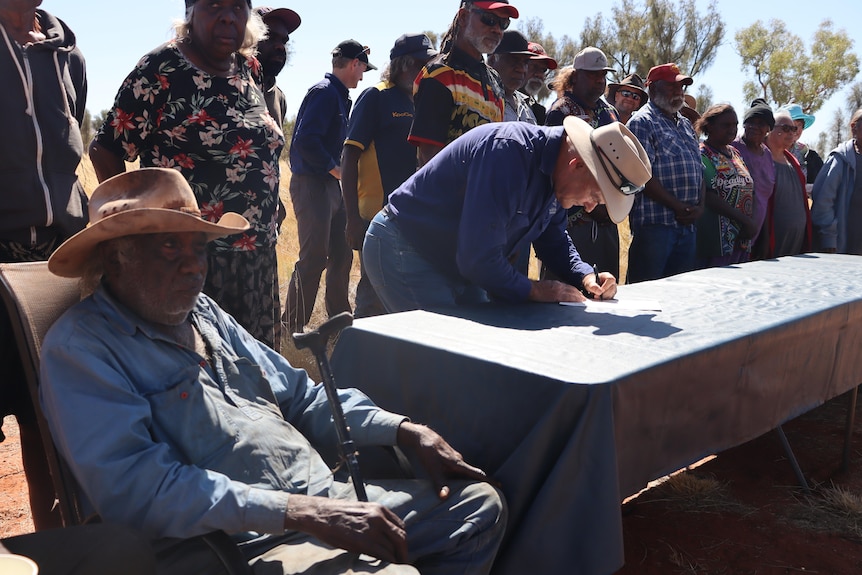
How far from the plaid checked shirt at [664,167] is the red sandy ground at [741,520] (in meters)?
1.75

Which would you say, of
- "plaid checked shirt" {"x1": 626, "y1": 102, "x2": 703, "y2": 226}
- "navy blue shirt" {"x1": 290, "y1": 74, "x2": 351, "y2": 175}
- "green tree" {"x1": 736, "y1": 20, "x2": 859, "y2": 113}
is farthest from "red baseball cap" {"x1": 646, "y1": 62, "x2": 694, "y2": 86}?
"green tree" {"x1": 736, "y1": 20, "x2": 859, "y2": 113}

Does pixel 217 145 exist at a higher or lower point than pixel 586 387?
higher

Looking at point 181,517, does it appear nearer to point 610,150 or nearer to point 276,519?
point 276,519

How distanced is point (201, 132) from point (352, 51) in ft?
9.23

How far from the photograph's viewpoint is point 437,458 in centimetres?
210

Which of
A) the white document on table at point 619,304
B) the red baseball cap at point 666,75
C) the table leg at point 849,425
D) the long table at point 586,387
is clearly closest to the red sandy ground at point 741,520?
the table leg at point 849,425

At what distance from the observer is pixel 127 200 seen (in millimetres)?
1955

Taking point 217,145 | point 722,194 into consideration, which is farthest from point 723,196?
point 217,145

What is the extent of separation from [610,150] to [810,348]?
1.12 metres

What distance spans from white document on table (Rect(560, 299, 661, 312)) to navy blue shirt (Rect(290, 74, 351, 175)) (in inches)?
106

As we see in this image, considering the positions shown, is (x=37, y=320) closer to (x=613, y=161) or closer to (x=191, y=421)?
(x=191, y=421)

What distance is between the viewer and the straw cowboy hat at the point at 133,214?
1.86 m

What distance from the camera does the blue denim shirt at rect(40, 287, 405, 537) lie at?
1656 mm

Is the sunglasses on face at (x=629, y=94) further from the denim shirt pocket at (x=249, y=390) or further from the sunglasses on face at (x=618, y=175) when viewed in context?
the denim shirt pocket at (x=249, y=390)
